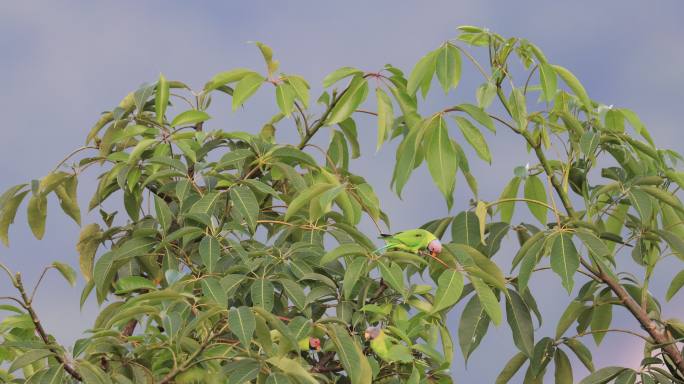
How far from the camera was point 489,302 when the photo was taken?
2516mm

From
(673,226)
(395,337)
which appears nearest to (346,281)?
(395,337)

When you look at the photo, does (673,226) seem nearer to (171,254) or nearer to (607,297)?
(607,297)

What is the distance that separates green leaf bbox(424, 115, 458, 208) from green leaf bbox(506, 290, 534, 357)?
373mm

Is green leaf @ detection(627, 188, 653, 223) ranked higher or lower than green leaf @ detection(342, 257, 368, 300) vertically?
higher

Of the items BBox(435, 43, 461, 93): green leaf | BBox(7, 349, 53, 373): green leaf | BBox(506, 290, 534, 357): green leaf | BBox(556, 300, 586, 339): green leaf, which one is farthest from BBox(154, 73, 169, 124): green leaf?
BBox(556, 300, 586, 339): green leaf

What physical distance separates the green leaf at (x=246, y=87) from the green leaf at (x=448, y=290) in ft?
3.52

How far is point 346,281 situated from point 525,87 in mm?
885

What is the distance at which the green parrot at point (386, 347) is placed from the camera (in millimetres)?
2498

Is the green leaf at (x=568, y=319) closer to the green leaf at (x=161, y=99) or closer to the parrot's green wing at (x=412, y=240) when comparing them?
the parrot's green wing at (x=412, y=240)

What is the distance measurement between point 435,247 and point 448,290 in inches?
8.6

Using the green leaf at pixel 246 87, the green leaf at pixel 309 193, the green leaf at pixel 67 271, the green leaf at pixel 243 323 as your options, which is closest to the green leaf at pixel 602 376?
the green leaf at pixel 309 193

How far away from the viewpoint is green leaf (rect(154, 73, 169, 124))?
3348 millimetres

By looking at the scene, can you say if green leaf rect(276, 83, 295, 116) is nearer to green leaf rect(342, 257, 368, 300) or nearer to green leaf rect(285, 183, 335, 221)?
green leaf rect(285, 183, 335, 221)

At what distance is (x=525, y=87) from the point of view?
116 inches
